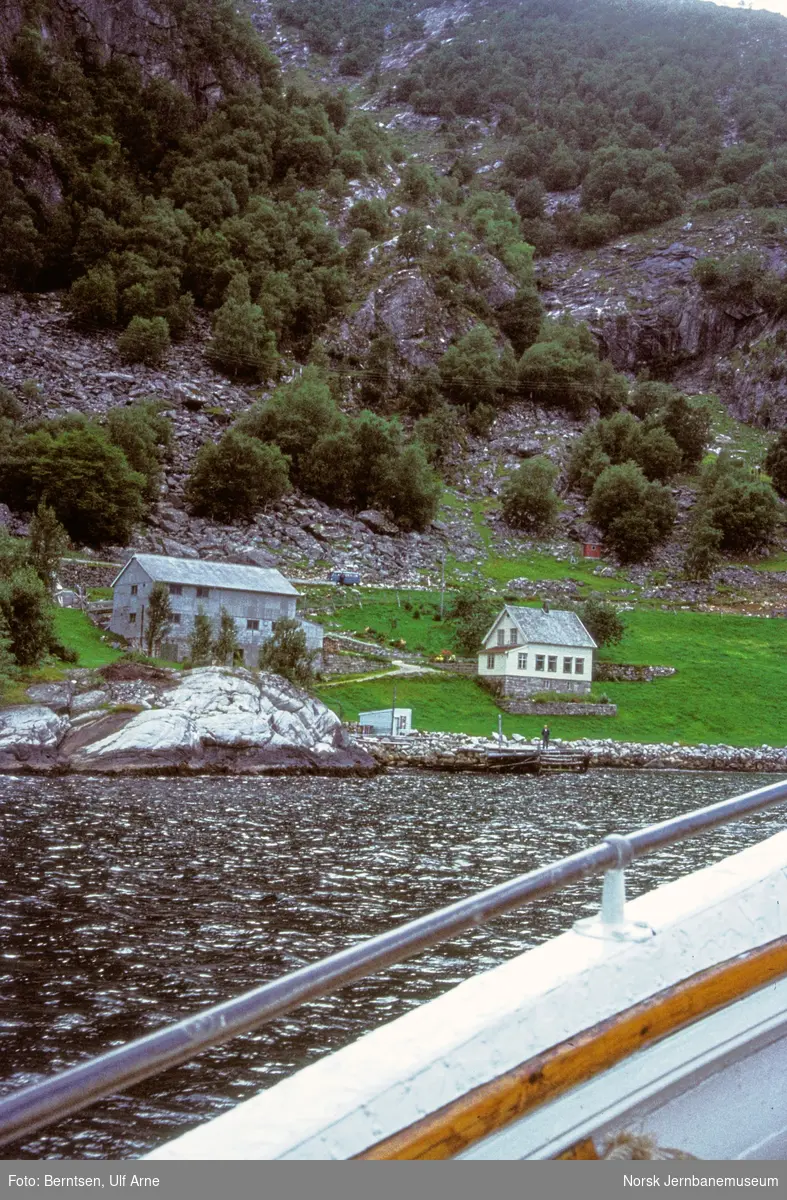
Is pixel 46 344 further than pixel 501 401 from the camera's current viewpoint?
No

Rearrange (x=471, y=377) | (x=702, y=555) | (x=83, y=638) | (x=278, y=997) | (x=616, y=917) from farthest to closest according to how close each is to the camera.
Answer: (x=471, y=377)
(x=702, y=555)
(x=83, y=638)
(x=616, y=917)
(x=278, y=997)

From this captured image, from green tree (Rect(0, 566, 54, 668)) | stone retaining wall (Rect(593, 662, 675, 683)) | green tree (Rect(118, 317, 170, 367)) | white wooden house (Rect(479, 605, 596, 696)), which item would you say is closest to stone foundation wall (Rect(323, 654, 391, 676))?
white wooden house (Rect(479, 605, 596, 696))

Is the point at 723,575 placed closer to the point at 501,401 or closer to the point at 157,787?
the point at 501,401

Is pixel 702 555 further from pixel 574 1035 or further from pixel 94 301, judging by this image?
pixel 574 1035

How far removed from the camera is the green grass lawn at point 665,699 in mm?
58438

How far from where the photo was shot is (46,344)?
434ft

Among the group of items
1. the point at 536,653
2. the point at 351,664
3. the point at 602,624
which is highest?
the point at 602,624

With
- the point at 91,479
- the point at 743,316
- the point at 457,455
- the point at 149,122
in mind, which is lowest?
the point at 91,479

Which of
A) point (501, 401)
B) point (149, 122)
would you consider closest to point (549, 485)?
point (501, 401)

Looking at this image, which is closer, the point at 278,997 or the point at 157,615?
the point at 278,997

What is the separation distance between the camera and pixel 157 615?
198ft

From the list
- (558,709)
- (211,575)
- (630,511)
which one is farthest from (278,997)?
(630,511)

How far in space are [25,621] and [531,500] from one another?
7349 cm

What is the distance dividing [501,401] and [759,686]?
94.2m
